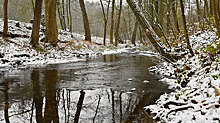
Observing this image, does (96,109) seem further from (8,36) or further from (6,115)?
(8,36)

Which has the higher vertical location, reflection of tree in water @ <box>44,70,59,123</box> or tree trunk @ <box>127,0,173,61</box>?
tree trunk @ <box>127,0,173,61</box>

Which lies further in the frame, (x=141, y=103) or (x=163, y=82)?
(x=163, y=82)

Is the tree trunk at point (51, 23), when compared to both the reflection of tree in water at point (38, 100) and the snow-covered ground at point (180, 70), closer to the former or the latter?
the snow-covered ground at point (180, 70)

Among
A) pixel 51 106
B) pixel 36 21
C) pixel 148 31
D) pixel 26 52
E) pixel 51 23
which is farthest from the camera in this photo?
pixel 51 23

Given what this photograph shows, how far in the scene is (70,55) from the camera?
15.1 meters

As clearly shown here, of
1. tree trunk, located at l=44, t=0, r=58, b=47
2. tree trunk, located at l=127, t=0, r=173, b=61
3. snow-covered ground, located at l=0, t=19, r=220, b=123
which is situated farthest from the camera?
tree trunk, located at l=44, t=0, r=58, b=47

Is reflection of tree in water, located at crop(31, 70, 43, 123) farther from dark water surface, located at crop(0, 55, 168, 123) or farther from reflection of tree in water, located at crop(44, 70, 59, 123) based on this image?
reflection of tree in water, located at crop(44, 70, 59, 123)

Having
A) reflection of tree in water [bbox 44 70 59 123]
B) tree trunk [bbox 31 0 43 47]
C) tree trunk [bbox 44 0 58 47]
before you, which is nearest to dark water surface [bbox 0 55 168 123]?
reflection of tree in water [bbox 44 70 59 123]

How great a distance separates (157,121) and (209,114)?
92cm

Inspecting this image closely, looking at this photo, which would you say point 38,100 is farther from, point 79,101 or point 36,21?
point 36,21

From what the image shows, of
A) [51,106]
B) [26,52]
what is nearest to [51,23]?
[26,52]

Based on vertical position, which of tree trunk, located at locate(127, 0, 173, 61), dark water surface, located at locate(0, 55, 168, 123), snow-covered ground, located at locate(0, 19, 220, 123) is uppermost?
tree trunk, located at locate(127, 0, 173, 61)

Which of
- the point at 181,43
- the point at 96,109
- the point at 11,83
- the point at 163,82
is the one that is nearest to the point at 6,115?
the point at 96,109

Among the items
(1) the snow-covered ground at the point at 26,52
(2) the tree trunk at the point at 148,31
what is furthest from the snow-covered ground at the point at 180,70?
(2) the tree trunk at the point at 148,31
